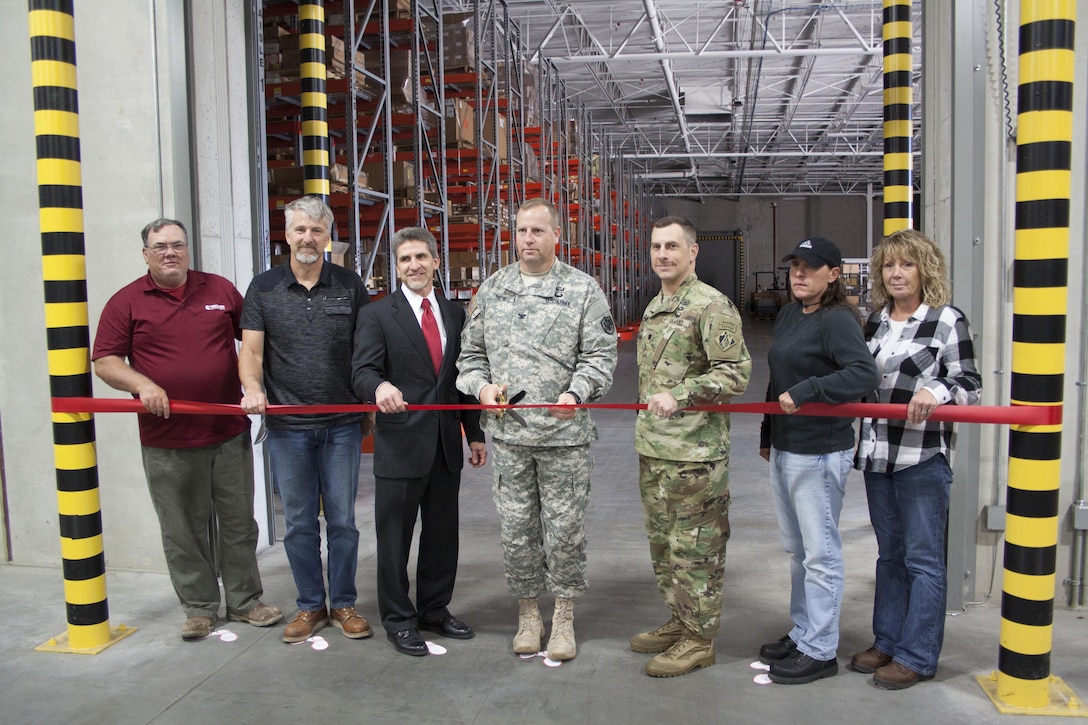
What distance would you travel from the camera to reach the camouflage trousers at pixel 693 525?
3.50 m

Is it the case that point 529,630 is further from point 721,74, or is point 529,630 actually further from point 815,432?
point 721,74

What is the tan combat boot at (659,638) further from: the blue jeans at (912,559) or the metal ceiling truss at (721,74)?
the metal ceiling truss at (721,74)

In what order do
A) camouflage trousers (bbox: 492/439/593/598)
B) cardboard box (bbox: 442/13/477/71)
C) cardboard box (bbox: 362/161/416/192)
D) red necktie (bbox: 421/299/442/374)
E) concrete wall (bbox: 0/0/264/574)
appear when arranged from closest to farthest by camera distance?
camouflage trousers (bbox: 492/439/593/598) < red necktie (bbox: 421/299/442/374) < concrete wall (bbox: 0/0/264/574) < cardboard box (bbox: 362/161/416/192) < cardboard box (bbox: 442/13/477/71)

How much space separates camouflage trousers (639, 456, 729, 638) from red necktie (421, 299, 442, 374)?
1071 mm

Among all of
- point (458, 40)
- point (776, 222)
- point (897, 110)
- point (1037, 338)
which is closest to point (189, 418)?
point (1037, 338)

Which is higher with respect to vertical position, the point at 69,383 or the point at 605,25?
the point at 605,25

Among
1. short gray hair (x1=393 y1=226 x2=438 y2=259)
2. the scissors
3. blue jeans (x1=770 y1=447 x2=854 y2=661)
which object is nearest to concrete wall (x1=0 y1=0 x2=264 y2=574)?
short gray hair (x1=393 y1=226 x2=438 y2=259)

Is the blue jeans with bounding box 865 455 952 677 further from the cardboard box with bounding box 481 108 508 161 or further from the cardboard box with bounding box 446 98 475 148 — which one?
the cardboard box with bounding box 481 108 508 161

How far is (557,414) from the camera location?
3.53 m

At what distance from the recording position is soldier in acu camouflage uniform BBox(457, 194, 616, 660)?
359 cm

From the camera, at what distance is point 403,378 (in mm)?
3875

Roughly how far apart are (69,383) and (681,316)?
9.08 ft

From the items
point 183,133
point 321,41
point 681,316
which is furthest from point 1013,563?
point 321,41

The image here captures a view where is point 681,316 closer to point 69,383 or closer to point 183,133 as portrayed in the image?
point 69,383
